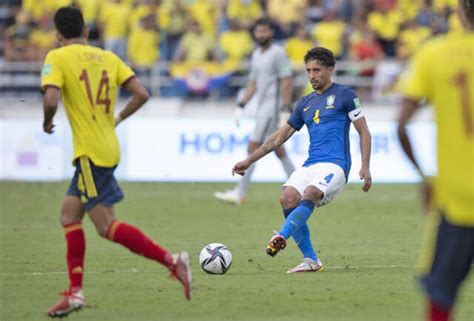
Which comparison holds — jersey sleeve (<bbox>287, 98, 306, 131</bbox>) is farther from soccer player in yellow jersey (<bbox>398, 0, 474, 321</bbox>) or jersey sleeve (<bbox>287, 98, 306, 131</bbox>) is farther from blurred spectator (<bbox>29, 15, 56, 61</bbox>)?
blurred spectator (<bbox>29, 15, 56, 61</bbox>)

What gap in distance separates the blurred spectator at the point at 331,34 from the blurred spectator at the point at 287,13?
1.68ft

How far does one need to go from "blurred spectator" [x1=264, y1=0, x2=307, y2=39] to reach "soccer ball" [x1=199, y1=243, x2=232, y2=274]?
53.1 ft

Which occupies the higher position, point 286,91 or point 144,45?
point 286,91

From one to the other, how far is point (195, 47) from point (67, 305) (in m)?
18.1

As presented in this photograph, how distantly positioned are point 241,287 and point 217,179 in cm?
1184

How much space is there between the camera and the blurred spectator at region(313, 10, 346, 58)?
26297 mm

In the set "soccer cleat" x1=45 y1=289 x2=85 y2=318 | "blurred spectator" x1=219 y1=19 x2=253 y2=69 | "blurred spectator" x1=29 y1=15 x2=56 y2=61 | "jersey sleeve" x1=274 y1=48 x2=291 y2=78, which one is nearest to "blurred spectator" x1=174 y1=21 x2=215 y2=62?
"blurred spectator" x1=219 y1=19 x2=253 y2=69

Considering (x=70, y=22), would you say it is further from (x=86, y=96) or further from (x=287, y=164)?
(x=287, y=164)

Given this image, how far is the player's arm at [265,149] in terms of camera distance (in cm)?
1023

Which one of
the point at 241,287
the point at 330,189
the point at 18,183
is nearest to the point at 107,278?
the point at 241,287

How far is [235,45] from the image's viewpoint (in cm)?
2606

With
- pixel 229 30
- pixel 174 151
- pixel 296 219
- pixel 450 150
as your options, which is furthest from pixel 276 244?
pixel 229 30

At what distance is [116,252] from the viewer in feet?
41.3

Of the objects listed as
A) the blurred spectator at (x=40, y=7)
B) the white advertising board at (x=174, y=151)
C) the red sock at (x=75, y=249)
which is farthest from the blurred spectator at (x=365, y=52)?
the red sock at (x=75, y=249)
